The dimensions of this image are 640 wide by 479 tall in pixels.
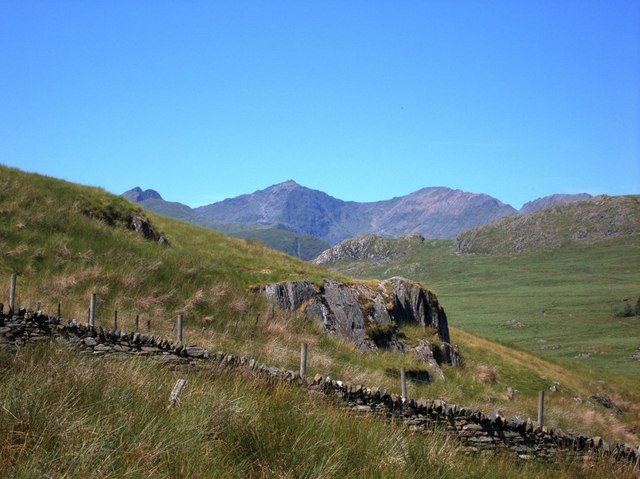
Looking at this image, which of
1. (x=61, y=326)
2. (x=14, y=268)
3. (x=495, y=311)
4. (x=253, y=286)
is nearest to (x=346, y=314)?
(x=253, y=286)

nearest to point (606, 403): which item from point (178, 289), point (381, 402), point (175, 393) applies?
point (178, 289)

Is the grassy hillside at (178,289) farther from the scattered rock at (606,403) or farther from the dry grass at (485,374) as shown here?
the scattered rock at (606,403)

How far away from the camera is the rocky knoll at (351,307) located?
81.1 feet

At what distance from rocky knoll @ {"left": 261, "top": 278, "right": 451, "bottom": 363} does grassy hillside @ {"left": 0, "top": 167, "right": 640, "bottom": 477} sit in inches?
36.4

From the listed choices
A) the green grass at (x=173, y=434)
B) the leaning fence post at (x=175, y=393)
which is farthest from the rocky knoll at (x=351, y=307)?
the leaning fence post at (x=175, y=393)

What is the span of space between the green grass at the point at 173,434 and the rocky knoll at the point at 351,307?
16605 millimetres

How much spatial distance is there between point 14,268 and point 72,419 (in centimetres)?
1660

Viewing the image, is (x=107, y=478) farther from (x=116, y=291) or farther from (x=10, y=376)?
(x=116, y=291)

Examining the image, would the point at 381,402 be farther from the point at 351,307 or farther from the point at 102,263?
the point at 102,263

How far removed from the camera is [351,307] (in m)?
25.5

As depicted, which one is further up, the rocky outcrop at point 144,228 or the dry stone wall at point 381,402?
the rocky outcrop at point 144,228

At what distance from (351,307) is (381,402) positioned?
1358 centimetres

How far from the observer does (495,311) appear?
461 ft

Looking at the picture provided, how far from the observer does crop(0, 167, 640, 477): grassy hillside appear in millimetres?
18922
